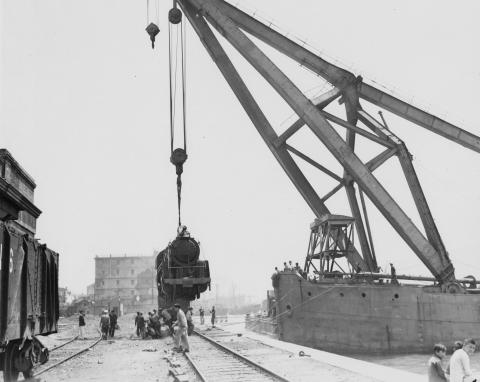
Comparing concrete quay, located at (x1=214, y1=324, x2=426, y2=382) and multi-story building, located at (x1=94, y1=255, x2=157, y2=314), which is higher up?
multi-story building, located at (x1=94, y1=255, x2=157, y2=314)

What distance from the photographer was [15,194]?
6.80m

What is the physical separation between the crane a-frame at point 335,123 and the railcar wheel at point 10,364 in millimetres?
11382

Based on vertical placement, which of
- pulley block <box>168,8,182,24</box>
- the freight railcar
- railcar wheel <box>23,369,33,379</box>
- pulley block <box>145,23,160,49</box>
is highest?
pulley block <box>168,8,182,24</box>

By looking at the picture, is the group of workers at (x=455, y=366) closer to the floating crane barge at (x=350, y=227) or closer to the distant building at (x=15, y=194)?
the distant building at (x=15, y=194)

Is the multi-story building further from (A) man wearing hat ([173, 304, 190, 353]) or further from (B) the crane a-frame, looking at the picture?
(A) man wearing hat ([173, 304, 190, 353])

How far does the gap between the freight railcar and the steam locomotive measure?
208 inches

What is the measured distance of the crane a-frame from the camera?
15977 millimetres

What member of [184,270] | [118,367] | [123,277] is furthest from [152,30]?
[123,277]

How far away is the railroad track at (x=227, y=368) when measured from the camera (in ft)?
25.4

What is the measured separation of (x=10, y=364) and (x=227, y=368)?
3.71 metres

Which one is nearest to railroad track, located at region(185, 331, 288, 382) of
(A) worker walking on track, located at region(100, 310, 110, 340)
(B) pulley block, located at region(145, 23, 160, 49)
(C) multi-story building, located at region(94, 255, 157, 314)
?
(A) worker walking on track, located at region(100, 310, 110, 340)

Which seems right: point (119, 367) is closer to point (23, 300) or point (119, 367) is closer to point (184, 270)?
point (23, 300)

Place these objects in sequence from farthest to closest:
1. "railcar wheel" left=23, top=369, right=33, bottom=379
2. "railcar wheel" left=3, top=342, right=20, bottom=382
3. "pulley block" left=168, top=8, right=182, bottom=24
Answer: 1. "pulley block" left=168, top=8, right=182, bottom=24
2. "railcar wheel" left=23, top=369, right=33, bottom=379
3. "railcar wheel" left=3, top=342, right=20, bottom=382

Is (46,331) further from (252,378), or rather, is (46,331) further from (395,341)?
(395,341)
